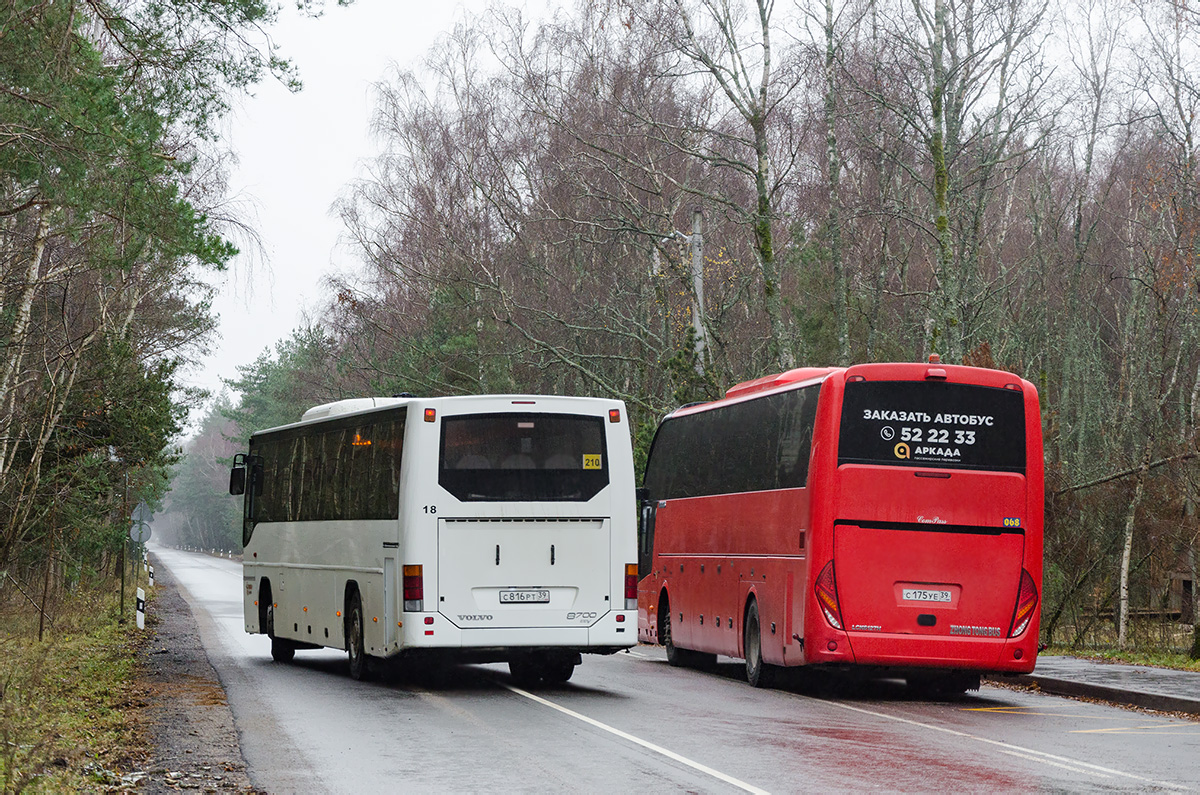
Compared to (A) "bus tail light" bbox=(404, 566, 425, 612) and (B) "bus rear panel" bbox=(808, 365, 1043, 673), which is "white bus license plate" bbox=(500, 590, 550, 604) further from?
(B) "bus rear panel" bbox=(808, 365, 1043, 673)

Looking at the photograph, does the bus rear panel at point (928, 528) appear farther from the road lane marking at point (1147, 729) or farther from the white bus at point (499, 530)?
the white bus at point (499, 530)

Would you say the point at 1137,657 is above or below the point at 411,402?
below

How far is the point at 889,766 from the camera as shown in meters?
11.2

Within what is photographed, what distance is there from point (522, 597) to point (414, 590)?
1162 millimetres

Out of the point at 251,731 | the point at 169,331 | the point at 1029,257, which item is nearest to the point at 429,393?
the point at 169,331

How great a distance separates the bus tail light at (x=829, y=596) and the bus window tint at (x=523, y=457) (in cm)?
256

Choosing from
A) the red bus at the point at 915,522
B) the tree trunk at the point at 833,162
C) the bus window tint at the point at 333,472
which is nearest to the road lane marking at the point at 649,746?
the bus window tint at the point at 333,472

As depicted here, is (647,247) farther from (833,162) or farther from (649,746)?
(649,746)

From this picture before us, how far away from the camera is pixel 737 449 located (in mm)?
19891

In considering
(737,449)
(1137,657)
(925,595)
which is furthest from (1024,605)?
(1137,657)

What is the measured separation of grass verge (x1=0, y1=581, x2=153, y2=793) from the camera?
9836 mm

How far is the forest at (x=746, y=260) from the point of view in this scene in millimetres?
27625

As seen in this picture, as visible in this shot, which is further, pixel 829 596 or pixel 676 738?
pixel 829 596

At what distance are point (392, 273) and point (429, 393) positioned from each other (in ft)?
14.7
